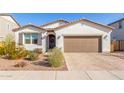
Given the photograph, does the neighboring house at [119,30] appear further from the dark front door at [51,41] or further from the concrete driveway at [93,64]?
the concrete driveway at [93,64]

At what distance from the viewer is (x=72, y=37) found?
23.5 metres

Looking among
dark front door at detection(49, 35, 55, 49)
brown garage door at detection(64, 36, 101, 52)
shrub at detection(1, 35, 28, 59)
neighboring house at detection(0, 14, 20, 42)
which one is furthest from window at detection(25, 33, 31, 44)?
shrub at detection(1, 35, 28, 59)

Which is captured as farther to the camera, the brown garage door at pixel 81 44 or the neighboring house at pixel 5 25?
the neighboring house at pixel 5 25

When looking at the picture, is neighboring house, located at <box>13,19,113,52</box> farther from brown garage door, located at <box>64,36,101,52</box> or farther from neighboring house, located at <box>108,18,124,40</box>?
neighboring house, located at <box>108,18,124,40</box>

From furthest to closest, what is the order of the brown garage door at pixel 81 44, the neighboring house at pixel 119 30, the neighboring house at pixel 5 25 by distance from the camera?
the neighboring house at pixel 119 30 → the neighboring house at pixel 5 25 → the brown garage door at pixel 81 44

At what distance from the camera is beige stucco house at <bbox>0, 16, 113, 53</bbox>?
76.6ft

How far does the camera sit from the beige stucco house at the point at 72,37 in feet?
76.6

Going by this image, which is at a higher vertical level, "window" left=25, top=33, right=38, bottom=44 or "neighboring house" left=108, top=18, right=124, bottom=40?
"neighboring house" left=108, top=18, right=124, bottom=40

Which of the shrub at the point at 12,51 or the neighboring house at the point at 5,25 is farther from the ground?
the neighboring house at the point at 5,25

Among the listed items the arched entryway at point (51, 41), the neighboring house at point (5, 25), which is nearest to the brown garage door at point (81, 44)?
the arched entryway at point (51, 41)

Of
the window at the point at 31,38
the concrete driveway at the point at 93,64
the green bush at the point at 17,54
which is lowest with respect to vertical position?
the concrete driveway at the point at 93,64
